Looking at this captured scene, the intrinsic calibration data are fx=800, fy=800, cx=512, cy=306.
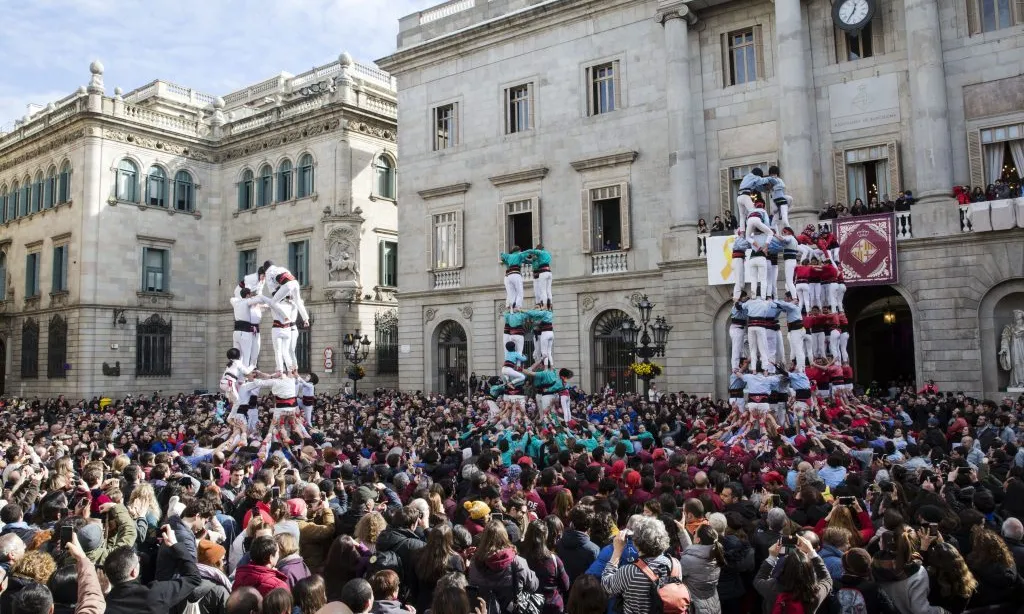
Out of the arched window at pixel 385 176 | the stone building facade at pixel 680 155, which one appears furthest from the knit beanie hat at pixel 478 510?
the arched window at pixel 385 176

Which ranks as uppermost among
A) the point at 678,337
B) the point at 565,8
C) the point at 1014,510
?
the point at 565,8

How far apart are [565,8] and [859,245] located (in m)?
14.2

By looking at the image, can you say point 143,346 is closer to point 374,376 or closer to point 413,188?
point 374,376

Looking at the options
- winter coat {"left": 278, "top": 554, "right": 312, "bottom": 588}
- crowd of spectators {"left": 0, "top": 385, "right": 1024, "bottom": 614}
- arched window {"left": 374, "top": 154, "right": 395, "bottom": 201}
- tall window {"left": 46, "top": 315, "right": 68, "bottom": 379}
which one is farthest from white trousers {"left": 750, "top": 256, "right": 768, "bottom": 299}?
tall window {"left": 46, "top": 315, "right": 68, "bottom": 379}

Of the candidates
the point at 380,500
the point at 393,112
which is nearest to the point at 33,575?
the point at 380,500

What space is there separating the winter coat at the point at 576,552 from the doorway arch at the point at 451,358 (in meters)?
26.4

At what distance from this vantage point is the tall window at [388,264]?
38.0 metres

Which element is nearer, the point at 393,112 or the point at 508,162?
the point at 508,162

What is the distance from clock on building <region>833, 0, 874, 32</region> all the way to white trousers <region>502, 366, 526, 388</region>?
644 inches

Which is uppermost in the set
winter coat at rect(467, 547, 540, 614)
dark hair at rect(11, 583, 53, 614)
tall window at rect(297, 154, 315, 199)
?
tall window at rect(297, 154, 315, 199)

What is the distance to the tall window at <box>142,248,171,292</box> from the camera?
39.3 metres

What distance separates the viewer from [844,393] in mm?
19188

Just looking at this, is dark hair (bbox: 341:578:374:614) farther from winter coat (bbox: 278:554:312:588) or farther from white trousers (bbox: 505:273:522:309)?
white trousers (bbox: 505:273:522:309)

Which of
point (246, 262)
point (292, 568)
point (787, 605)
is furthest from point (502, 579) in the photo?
point (246, 262)
